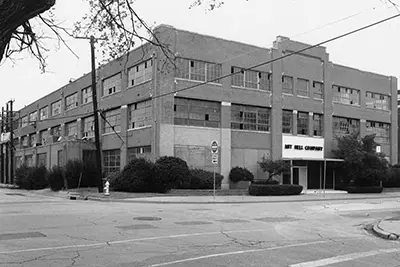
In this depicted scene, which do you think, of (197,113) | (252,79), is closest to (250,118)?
(252,79)

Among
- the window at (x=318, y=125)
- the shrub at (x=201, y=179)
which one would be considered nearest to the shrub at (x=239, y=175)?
the shrub at (x=201, y=179)

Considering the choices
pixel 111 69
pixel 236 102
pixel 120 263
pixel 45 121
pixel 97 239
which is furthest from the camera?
pixel 45 121

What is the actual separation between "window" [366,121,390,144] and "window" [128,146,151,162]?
26.1 m

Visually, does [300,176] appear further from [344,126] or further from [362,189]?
[344,126]

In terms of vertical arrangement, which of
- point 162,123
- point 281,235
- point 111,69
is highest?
point 111,69

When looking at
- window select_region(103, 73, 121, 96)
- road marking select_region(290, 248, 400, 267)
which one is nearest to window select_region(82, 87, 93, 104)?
window select_region(103, 73, 121, 96)

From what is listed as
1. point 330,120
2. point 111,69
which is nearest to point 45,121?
point 111,69

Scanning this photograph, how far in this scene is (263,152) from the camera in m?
40.0

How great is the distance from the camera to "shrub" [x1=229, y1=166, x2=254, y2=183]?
36950mm

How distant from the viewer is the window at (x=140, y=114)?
118 feet

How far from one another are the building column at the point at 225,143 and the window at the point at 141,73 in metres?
6.55

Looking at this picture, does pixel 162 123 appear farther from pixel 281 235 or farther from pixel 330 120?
pixel 281 235

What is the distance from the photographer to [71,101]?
52.0 metres

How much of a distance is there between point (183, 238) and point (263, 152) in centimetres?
2962
